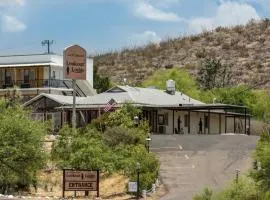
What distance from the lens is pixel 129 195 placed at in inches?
1526

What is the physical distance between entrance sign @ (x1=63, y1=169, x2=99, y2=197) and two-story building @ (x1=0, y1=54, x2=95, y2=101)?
148 feet

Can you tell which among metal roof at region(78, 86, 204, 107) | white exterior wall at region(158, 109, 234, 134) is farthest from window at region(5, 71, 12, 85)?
white exterior wall at region(158, 109, 234, 134)

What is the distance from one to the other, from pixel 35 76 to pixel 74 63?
21.8 meters

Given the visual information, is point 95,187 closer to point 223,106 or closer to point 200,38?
point 223,106

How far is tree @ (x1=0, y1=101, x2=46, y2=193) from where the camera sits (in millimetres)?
40013

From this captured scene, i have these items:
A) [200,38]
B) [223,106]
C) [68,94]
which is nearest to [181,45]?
[200,38]

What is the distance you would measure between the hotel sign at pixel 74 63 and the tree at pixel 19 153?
874 inches

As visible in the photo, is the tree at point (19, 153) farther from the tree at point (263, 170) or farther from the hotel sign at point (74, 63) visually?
the hotel sign at point (74, 63)

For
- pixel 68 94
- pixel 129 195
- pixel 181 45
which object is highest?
pixel 181 45

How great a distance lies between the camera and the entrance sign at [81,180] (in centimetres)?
3703

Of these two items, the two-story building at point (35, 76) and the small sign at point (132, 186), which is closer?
the small sign at point (132, 186)

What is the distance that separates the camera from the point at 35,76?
8531 centimetres

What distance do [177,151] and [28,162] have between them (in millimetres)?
16218

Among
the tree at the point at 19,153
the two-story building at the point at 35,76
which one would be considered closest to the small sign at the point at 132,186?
the tree at the point at 19,153
